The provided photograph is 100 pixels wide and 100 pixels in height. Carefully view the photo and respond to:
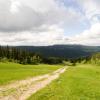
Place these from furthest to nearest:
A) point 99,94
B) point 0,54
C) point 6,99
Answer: point 0,54
point 99,94
point 6,99

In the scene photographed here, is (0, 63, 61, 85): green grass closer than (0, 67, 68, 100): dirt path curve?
No

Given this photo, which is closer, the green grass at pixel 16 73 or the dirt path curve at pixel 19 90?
the dirt path curve at pixel 19 90

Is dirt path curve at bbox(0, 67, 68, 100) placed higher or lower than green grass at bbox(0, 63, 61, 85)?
higher

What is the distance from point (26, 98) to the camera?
25.0 metres

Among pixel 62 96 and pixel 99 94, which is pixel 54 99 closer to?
pixel 62 96

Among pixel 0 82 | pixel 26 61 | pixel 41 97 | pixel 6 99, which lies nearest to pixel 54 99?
pixel 41 97

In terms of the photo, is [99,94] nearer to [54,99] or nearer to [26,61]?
[54,99]

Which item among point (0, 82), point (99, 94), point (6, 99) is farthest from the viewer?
point (0, 82)

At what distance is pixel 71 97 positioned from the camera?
85.1 feet

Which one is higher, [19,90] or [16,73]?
[19,90]

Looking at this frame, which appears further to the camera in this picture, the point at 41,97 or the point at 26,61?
the point at 26,61

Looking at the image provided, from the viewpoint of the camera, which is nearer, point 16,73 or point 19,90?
point 19,90

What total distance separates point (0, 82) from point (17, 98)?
55.5ft

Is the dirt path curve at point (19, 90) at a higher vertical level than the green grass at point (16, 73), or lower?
higher
